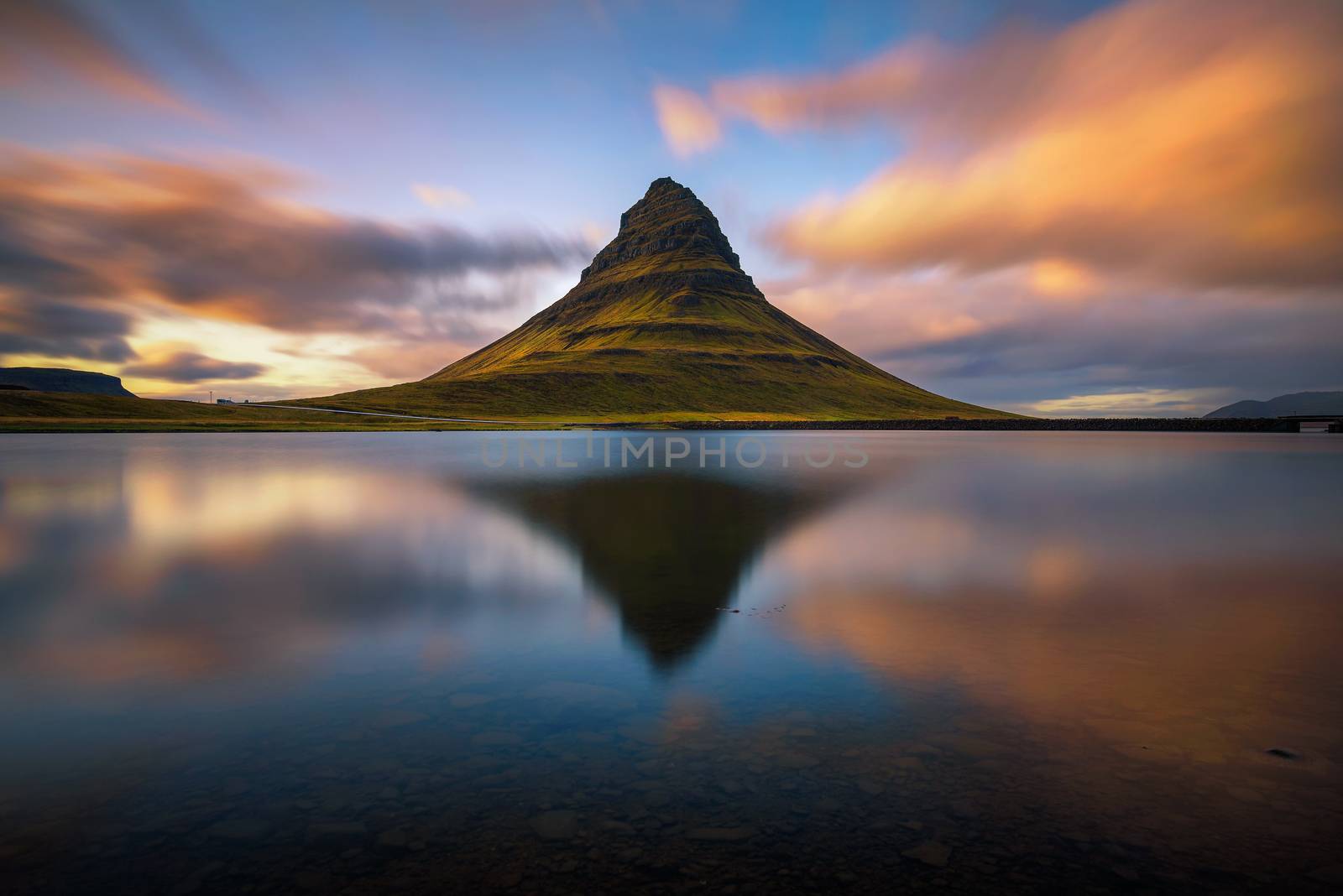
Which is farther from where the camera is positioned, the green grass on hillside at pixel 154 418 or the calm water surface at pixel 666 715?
the green grass on hillside at pixel 154 418

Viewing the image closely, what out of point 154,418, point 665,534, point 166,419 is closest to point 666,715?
point 665,534

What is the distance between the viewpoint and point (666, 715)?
10.0 metres

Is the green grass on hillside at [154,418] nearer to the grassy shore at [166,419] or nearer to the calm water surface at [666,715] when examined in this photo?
the grassy shore at [166,419]

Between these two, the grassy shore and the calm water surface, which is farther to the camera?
the grassy shore

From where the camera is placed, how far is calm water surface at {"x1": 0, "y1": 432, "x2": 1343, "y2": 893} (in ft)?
21.6

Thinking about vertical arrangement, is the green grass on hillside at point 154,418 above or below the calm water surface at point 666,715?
above

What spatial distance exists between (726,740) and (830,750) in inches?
55.0

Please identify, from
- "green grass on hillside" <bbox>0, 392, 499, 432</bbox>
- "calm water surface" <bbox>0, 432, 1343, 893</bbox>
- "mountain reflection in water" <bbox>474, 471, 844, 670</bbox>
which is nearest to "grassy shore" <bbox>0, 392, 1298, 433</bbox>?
"green grass on hillside" <bbox>0, 392, 499, 432</bbox>

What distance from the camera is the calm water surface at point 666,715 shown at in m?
6.60

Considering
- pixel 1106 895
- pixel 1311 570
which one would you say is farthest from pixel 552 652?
pixel 1311 570

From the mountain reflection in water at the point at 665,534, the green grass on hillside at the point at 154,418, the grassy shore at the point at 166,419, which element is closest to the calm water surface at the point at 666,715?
the mountain reflection in water at the point at 665,534

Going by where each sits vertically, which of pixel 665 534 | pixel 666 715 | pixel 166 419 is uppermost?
pixel 166 419

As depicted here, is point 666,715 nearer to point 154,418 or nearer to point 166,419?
point 154,418

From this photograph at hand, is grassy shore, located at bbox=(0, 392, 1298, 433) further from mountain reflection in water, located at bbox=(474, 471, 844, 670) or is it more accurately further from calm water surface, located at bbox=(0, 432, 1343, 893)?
calm water surface, located at bbox=(0, 432, 1343, 893)
